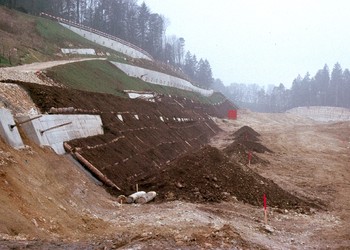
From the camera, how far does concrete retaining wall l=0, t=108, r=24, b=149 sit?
10.9 metres

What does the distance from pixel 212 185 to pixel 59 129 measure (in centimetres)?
661

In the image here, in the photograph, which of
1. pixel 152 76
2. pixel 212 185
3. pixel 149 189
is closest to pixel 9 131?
pixel 149 189

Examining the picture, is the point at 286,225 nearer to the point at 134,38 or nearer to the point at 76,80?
the point at 76,80

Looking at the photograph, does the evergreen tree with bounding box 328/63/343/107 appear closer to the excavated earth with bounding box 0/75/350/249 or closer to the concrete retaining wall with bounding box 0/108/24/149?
the excavated earth with bounding box 0/75/350/249

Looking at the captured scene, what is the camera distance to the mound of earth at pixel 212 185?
14.2 m

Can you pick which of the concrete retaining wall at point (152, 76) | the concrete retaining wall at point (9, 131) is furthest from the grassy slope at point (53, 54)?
the concrete retaining wall at point (9, 131)

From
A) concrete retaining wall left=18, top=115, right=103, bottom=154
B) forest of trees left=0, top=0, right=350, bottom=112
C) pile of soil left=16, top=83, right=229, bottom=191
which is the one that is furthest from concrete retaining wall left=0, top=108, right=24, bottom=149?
forest of trees left=0, top=0, right=350, bottom=112

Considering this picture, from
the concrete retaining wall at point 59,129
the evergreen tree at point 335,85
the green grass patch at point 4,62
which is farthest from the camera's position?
the evergreen tree at point 335,85

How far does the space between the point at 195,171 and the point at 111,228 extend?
657 cm

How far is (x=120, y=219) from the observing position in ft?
34.9

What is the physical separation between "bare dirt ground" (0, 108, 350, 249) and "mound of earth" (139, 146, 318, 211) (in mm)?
601

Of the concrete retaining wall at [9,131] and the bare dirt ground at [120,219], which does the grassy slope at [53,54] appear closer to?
the concrete retaining wall at [9,131]

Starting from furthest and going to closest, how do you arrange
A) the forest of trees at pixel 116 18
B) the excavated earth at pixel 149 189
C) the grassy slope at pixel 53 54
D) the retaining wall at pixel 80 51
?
the forest of trees at pixel 116 18
the retaining wall at pixel 80 51
the grassy slope at pixel 53 54
the excavated earth at pixel 149 189

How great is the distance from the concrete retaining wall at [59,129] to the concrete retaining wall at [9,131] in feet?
2.95
